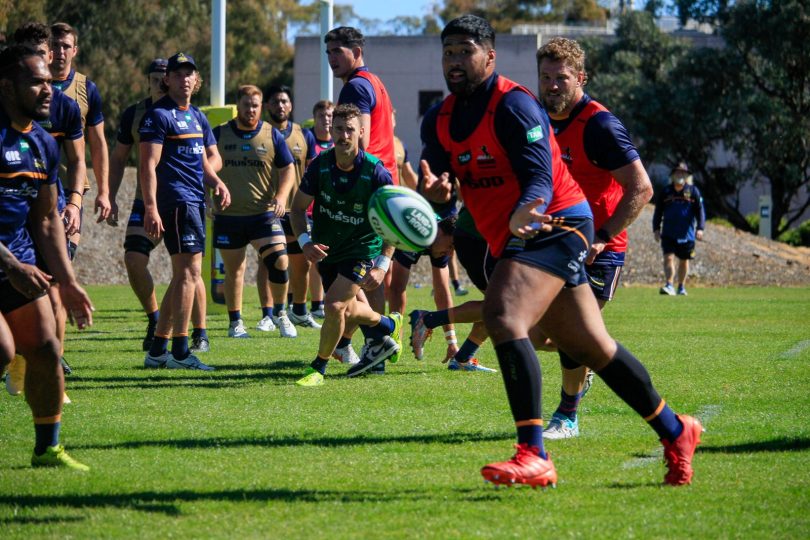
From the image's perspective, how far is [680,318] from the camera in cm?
1532

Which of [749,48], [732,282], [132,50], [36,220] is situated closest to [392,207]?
[36,220]

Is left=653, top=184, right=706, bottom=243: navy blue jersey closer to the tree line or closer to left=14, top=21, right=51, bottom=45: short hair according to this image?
left=14, top=21, right=51, bottom=45: short hair

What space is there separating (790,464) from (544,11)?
212 feet

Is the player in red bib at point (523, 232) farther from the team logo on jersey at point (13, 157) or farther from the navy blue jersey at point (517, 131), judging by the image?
the team logo on jersey at point (13, 157)

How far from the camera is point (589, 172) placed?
6684 millimetres

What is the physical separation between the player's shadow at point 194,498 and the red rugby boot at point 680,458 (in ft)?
3.75

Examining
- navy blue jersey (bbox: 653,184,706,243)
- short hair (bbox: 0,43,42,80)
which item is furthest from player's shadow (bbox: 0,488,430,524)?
navy blue jersey (bbox: 653,184,706,243)

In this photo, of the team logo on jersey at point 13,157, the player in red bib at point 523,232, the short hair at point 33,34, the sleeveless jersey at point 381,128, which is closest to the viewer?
the player in red bib at point 523,232

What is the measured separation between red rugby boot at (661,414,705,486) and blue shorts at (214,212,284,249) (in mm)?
7241

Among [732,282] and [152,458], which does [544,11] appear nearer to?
[732,282]

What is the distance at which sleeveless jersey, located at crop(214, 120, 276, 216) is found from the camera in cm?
1211

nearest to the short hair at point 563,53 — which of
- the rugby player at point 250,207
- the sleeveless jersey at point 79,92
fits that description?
the sleeveless jersey at point 79,92

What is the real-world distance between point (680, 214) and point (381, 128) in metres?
12.7

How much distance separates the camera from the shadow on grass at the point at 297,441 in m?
6.23
